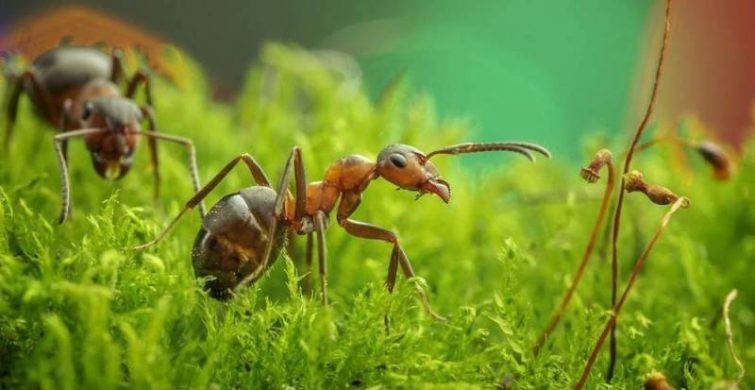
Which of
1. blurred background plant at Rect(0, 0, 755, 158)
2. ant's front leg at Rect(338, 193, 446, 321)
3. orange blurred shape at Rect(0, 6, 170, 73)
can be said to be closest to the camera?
ant's front leg at Rect(338, 193, 446, 321)

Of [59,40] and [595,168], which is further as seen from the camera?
[59,40]

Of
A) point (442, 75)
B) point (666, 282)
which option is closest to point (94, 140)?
point (666, 282)

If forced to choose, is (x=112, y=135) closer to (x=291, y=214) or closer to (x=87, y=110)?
(x=87, y=110)

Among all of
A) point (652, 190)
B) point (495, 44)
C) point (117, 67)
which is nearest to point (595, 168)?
point (652, 190)

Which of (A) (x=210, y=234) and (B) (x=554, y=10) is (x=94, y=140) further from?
(B) (x=554, y=10)

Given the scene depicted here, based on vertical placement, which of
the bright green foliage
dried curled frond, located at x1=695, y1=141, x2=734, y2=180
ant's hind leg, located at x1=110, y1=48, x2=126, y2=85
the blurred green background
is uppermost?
the blurred green background

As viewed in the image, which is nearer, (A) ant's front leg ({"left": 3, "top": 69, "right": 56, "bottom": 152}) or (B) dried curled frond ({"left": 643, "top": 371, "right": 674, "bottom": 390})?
(B) dried curled frond ({"left": 643, "top": 371, "right": 674, "bottom": 390})

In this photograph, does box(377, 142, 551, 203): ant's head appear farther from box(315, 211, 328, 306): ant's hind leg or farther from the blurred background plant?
the blurred background plant

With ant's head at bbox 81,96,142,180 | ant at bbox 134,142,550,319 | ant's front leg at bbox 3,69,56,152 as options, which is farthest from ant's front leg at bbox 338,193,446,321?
ant's front leg at bbox 3,69,56,152
